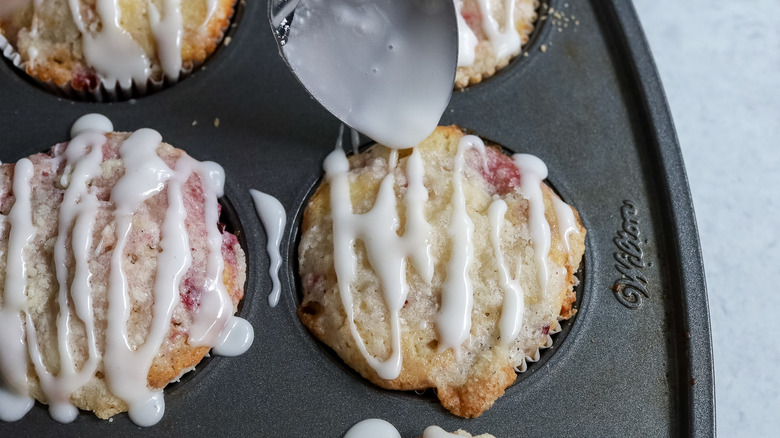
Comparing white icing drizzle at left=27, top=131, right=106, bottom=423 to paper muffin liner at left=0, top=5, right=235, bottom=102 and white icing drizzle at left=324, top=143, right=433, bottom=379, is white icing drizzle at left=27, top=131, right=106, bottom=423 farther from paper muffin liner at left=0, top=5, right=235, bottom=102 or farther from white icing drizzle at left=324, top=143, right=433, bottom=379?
→ white icing drizzle at left=324, top=143, right=433, bottom=379

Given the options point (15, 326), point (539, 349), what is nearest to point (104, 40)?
point (15, 326)

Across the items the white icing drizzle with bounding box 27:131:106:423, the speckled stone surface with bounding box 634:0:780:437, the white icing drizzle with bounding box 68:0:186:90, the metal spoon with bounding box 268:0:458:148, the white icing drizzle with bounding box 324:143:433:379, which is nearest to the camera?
the white icing drizzle with bounding box 27:131:106:423

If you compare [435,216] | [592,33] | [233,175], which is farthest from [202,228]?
[592,33]

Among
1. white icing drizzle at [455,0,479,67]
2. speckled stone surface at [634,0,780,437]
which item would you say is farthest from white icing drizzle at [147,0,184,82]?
speckled stone surface at [634,0,780,437]

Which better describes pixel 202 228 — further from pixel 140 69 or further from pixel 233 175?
pixel 140 69

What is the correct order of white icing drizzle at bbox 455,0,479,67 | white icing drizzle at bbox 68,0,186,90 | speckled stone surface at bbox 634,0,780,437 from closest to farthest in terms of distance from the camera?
white icing drizzle at bbox 68,0,186,90 → white icing drizzle at bbox 455,0,479,67 → speckled stone surface at bbox 634,0,780,437

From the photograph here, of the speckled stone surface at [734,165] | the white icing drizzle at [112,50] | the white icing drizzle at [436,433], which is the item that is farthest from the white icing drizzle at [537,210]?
the white icing drizzle at [112,50]
